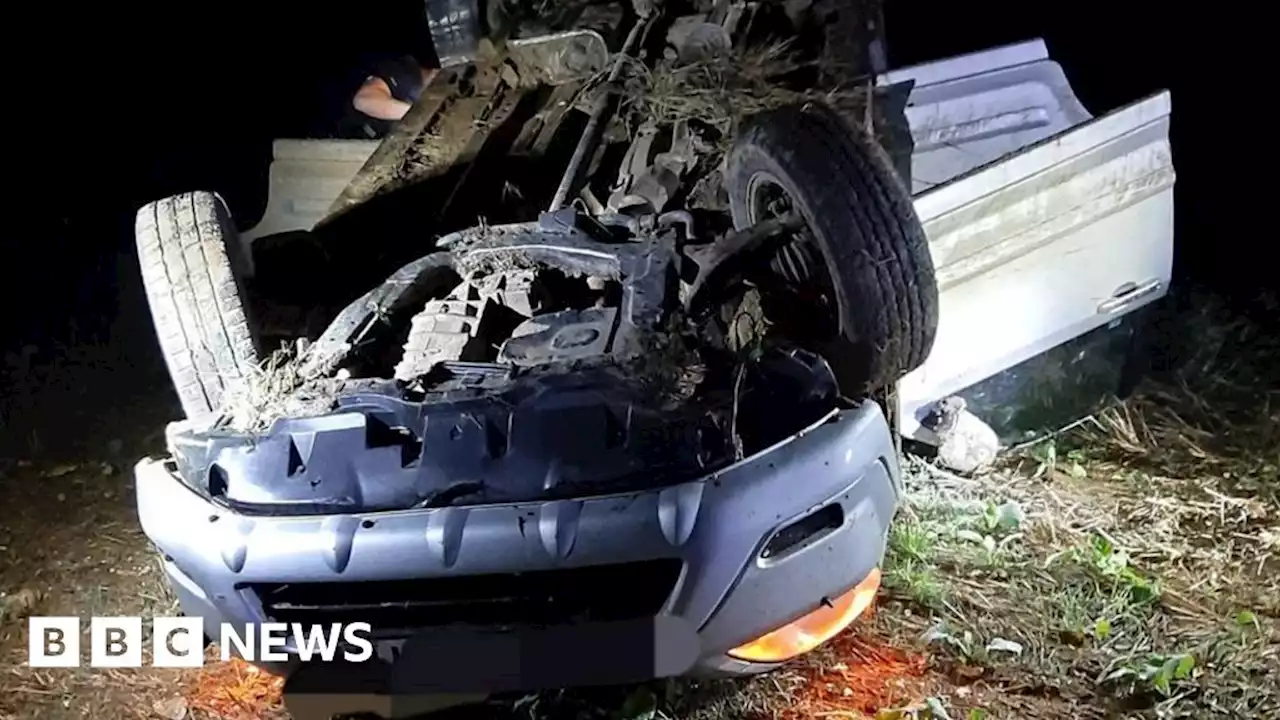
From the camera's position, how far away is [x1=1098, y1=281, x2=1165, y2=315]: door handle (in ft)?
11.2

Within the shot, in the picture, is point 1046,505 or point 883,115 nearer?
point 1046,505

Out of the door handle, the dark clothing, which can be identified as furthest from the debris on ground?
the dark clothing

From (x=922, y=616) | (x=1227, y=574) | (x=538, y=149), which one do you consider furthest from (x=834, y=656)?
(x=538, y=149)

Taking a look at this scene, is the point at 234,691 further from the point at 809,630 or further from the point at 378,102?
the point at 378,102

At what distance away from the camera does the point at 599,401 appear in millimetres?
2180

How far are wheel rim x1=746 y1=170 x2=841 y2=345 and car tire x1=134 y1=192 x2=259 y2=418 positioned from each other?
114cm

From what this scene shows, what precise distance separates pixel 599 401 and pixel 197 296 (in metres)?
1.14

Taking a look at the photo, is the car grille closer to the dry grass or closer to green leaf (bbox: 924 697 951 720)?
green leaf (bbox: 924 697 951 720)

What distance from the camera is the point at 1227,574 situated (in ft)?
9.28

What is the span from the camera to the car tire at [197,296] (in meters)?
2.73

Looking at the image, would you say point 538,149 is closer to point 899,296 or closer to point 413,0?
point 899,296

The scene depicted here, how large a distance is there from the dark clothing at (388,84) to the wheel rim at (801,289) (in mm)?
2284

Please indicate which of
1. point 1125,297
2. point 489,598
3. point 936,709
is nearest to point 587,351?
point 489,598

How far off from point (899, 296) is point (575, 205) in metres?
0.89
